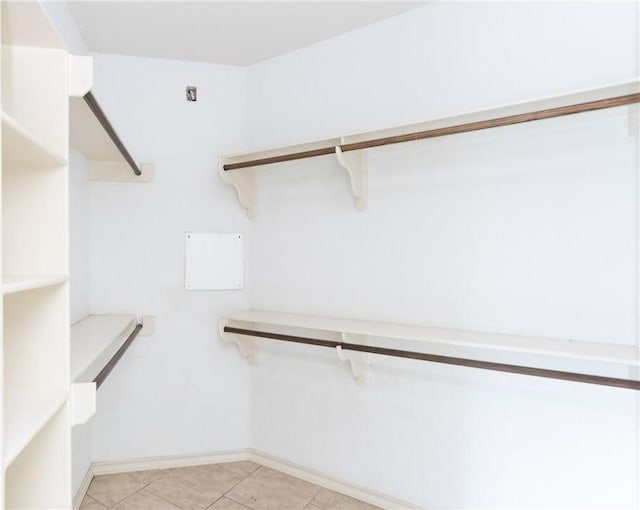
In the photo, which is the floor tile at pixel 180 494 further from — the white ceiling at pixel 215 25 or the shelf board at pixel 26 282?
the white ceiling at pixel 215 25

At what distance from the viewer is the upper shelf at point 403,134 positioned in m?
1.42

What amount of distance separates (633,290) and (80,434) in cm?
239

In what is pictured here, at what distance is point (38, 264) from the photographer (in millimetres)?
1198

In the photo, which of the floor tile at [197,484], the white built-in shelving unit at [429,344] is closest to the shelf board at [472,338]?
the white built-in shelving unit at [429,344]

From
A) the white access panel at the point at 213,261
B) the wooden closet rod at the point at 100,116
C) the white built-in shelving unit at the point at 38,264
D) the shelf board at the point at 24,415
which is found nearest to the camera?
the shelf board at the point at 24,415

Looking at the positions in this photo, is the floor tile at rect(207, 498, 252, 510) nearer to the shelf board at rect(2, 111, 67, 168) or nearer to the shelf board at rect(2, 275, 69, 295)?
the shelf board at rect(2, 275, 69, 295)

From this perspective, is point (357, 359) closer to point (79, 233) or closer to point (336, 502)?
point (336, 502)

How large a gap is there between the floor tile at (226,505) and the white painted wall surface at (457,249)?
389 millimetres

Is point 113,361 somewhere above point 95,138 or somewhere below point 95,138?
below

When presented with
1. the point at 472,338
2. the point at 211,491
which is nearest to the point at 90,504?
the point at 211,491

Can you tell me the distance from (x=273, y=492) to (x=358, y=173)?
158 centimetres

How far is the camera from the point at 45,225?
1207 mm

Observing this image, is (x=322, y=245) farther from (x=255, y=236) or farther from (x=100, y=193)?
(x=100, y=193)

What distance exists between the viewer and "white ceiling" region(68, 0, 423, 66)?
200 cm
